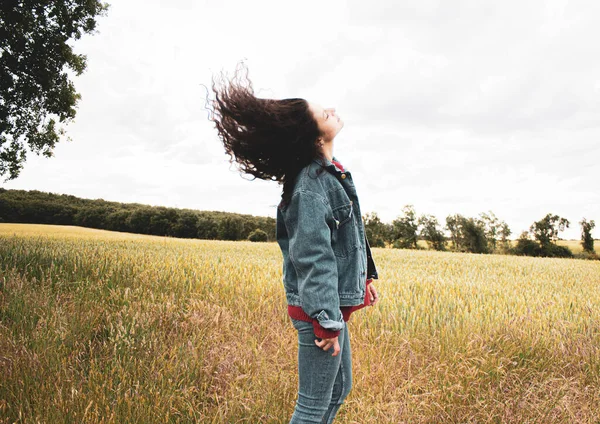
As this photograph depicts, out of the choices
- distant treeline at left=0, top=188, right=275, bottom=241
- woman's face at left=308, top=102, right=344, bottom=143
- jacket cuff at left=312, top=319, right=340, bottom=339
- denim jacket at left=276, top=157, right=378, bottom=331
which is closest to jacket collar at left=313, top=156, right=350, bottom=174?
denim jacket at left=276, top=157, right=378, bottom=331

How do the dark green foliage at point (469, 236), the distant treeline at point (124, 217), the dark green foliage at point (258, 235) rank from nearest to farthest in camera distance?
the distant treeline at point (124, 217) → the dark green foliage at point (258, 235) → the dark green foliage at point (469, 236)

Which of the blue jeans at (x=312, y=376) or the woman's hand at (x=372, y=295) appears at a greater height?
the woman's hand at (x=372, y=295)

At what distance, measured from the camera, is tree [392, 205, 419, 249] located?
6356 centimetres

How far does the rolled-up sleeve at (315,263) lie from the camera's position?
67.8 inches

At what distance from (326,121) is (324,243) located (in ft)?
2.46

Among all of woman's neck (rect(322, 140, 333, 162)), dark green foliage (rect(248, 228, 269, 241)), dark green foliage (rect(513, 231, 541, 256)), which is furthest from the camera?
dark green foliage (rect(248, 228, 269, 241))

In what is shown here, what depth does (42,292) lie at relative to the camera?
512 cm

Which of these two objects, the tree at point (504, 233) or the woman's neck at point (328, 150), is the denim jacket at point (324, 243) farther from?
the tree at point (504, 233)

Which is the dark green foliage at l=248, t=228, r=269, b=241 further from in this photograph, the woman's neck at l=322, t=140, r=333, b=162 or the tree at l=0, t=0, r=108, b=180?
the woman's neck at l=322, t=140, r=333, b=162

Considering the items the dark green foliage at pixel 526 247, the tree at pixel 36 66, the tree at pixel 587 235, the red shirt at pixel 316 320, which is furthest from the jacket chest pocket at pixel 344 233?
the tree at pixel 587 235

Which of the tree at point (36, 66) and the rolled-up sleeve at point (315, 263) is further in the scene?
the tree at point (36, 66)

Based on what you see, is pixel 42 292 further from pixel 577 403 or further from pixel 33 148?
pixel 33 148

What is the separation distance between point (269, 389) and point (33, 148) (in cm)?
1667

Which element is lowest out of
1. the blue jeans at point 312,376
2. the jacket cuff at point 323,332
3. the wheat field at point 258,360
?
the wheat field at point 258,360
